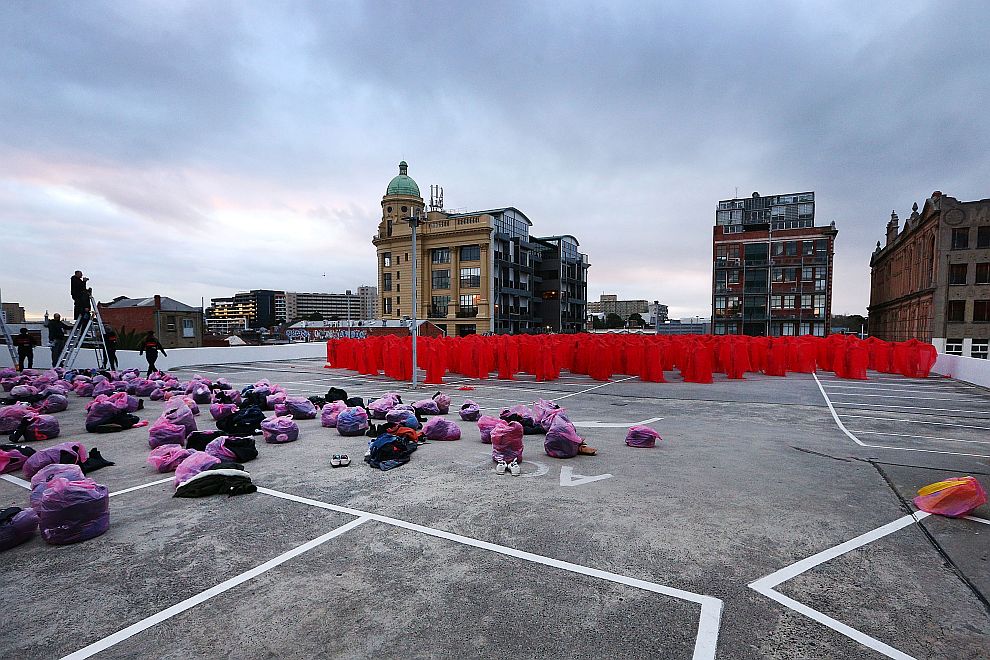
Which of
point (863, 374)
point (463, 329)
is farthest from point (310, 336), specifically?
point (863, 374)

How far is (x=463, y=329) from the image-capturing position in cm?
6222

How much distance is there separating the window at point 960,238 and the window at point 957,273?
1.63 meters

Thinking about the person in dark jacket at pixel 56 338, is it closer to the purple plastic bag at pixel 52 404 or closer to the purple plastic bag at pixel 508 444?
the purple plastic bag at pixel 52 404

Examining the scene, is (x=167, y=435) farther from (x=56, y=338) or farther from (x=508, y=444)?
(x=56, y=338)

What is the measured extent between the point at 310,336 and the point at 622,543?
226 feet

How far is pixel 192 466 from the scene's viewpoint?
18.3ft

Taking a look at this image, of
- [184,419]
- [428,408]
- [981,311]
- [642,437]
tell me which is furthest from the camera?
[981,311]

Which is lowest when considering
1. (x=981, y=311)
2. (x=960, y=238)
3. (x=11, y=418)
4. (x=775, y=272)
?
(x=11, y=418)

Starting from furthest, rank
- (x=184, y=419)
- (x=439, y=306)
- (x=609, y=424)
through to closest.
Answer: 1. (x=439, y=306)
2. (x=609, y=424)
3. (x=184, y=419)

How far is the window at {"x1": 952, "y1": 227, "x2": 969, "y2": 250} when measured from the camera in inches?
1586

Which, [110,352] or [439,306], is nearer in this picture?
[110,352]

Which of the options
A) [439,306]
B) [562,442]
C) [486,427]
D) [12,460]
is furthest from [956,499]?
[439,306]

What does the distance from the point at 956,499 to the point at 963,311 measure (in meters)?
51.6

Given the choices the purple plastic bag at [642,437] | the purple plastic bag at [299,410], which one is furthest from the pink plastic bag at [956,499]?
the purple plastic bag at [299,410]
